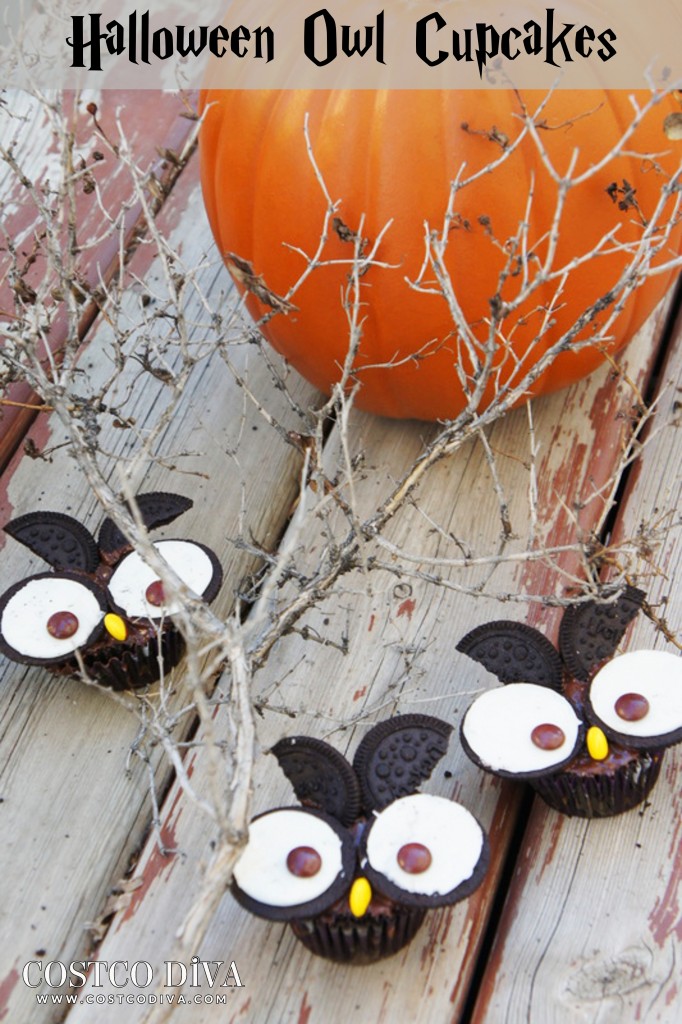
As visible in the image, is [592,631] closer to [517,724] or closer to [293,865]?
[517,724]

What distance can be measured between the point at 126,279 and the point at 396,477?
23.4 inches

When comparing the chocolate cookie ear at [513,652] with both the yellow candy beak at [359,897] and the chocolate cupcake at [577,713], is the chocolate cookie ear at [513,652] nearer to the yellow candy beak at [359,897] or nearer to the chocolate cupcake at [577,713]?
the chocolate cupcake at [577,713]

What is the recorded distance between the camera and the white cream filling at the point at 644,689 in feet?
4.17

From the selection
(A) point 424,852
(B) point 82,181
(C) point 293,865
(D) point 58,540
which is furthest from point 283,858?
(B) point 82,181

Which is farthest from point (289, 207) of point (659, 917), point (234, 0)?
point (659, 917)

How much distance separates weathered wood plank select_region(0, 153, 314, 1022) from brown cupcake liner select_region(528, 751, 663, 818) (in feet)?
1.57

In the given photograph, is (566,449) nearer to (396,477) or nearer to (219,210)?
(396,477)

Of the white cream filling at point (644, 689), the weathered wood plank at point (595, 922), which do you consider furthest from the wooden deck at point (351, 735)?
the white cream filling at point (644, 689)

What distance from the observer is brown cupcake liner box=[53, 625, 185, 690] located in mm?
1424

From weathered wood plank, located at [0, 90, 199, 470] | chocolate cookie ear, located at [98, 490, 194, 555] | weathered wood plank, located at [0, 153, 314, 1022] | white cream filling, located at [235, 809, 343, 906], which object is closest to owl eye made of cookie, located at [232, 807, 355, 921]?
white cream filling, located at [235, 809, 343, 906]

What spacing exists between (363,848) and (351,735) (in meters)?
0.25

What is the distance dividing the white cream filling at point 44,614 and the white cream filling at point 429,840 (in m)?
0.43

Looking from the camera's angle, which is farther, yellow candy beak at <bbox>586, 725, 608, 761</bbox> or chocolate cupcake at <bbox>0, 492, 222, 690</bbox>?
chocolate cupcake at <bbox>0, 492, 222, 690</bbox>

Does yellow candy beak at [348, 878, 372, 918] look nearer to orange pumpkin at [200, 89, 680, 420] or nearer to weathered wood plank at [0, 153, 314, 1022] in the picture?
weathered wood plank at [0, 153, 314, 1022]
